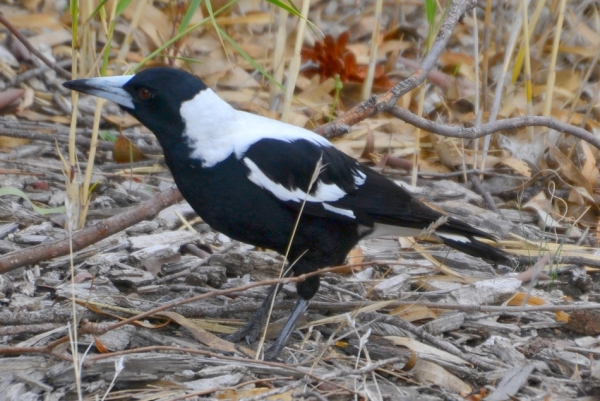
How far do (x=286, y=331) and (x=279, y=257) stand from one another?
1.66ft

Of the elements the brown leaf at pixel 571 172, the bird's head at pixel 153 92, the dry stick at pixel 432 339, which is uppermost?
the bird's head at pixel 153 92

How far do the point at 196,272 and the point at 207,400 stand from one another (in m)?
0.80

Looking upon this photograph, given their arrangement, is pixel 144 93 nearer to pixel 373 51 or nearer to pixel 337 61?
pixel 373 51

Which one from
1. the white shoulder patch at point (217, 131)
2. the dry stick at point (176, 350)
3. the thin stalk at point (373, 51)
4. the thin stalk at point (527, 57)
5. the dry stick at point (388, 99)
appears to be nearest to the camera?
the dry stick at point (176, 350)

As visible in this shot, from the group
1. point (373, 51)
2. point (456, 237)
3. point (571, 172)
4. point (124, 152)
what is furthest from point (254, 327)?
point (571, 172)

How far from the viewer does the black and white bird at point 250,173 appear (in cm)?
239

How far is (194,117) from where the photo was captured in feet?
8.10

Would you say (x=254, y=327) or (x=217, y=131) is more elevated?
(x=217, y=131)

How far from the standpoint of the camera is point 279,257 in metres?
2.95

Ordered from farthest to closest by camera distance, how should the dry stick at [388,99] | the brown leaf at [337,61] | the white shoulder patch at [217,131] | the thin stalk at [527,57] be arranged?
the brown leaf at [337,61]
the thin stalk at [527,57]
the dry stick at [388,99]
the white shoulder patch at [217,131]

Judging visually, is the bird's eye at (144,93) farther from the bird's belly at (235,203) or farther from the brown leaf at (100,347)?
the brown leaf at (100,347)

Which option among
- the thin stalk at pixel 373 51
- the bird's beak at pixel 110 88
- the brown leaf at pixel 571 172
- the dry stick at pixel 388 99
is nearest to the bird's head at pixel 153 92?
the bird's beak at pixel 110 88

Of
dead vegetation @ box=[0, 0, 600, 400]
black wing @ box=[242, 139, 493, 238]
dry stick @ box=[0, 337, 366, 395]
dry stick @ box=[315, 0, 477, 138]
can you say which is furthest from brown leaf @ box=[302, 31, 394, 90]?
dry stick @ box=[0, 337, 366, 395]

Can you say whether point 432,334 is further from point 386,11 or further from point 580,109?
point 386,11
